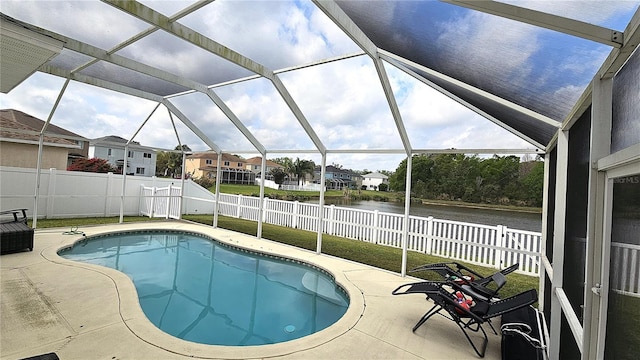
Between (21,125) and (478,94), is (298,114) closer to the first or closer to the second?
(478,94)

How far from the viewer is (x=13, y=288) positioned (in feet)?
14.4

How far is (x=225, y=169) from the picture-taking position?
13617 millimetres

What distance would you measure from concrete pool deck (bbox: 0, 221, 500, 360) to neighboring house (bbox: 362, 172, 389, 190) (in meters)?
19.9

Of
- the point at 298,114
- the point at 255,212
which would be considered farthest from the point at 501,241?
the point at 255,212

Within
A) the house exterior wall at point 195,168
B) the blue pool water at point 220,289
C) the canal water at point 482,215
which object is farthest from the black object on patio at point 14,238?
the house exterior wall at point 195,168

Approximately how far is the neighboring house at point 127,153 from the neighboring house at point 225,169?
1587 mm

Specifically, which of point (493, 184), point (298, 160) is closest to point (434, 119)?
point (493, 184)

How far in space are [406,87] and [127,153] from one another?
397 inches

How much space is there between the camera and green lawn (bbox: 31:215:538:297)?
7084 millimetres

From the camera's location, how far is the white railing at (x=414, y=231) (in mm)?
7359

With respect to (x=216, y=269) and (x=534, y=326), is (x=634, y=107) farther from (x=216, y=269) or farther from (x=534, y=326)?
(x=216, y=269)

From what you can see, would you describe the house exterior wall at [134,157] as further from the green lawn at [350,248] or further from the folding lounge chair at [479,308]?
the folding lounge chair at [479,308]

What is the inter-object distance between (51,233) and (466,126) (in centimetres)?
1091

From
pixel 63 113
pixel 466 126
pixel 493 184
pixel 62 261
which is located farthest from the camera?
pixel 493 184
